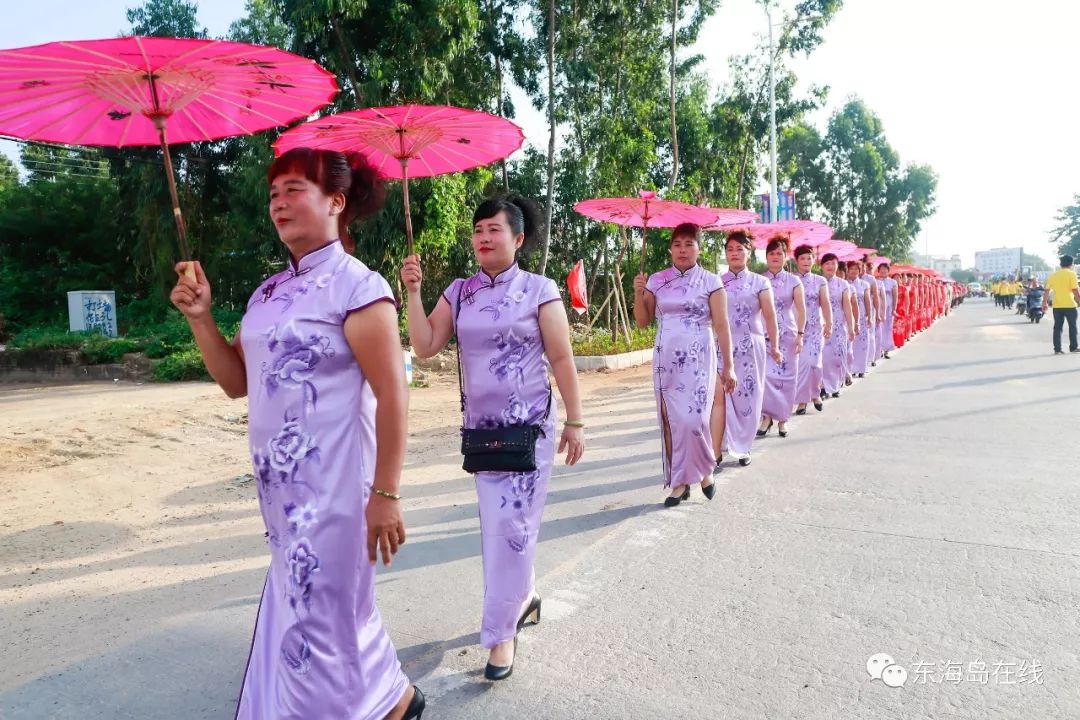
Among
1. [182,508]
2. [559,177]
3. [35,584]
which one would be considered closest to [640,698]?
[35,584]

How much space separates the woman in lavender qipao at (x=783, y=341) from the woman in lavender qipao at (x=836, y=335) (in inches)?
100

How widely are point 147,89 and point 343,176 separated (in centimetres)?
77

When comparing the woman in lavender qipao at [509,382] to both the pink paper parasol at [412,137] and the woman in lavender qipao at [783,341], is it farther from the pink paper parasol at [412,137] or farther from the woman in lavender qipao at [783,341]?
the woman in lavender qipao at [783,341]

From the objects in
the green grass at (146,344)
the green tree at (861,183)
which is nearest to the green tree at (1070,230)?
the green tree at (861,183)

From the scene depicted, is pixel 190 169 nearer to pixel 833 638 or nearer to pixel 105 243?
pixel 105 243

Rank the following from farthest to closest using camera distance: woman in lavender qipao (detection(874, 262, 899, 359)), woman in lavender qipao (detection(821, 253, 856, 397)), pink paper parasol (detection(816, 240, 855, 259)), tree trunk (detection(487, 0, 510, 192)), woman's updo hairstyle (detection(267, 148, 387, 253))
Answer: tree trunk (detection(487, 0, 510, 192)), woman in lavender qipao (detection(874, 262, 899, 359)), pink paper parasol (detection(816, 240, 855, 259)), woman in lavender qipao (detection(821, 253, 856, 397)), woman's updo hairstyle (detection(267, 148, 387, 253))

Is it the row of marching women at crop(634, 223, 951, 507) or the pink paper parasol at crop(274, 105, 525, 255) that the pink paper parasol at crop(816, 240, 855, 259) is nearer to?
the row of marching women at crop(634, 223, 951, 507)

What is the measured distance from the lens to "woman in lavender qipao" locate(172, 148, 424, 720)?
6.61 feet

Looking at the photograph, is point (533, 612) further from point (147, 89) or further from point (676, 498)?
point (147, 89)

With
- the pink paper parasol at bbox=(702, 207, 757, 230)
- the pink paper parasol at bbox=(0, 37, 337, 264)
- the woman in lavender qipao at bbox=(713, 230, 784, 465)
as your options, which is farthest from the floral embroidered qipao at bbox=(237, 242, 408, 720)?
the pink paper parasol at bbox=(702, 207, 757, 230)

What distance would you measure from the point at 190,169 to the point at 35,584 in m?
18.5

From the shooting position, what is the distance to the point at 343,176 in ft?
7.23

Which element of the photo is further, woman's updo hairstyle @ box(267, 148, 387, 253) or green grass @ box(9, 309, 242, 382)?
green grass @ box(9, 309, 242, 382)

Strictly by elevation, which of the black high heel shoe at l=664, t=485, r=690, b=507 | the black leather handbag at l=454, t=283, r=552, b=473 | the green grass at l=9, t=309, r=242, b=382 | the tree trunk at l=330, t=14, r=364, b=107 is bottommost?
the black high heel shoe at l=664, t=485, r=690, b=507
